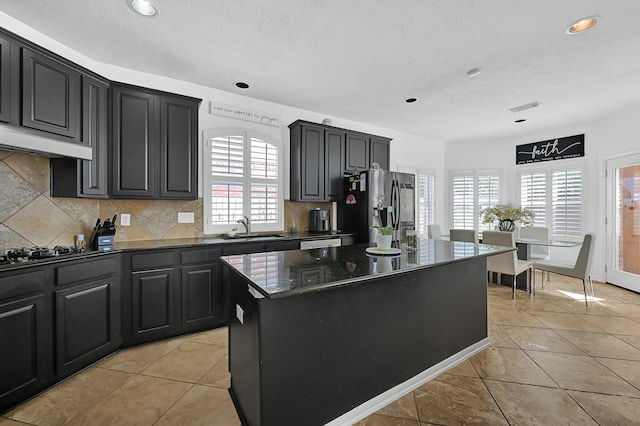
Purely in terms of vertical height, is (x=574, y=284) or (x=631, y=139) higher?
(x=631, y=139)

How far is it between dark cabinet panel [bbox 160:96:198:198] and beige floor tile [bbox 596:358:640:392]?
13.6ft

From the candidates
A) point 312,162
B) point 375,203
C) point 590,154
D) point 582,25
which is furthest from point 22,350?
point 590,154

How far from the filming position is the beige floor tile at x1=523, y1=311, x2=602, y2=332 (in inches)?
116

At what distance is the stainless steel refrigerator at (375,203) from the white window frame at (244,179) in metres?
1.03

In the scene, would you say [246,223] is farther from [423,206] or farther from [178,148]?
[423,206]

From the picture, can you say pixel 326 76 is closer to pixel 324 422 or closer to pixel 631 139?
pixel 324 422

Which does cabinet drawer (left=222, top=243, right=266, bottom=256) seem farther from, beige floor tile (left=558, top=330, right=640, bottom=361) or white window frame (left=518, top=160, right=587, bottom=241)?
white window frame (left=518, top=160, right=587, bottom=241)

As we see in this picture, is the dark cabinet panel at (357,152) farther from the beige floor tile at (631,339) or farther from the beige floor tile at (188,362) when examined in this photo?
the beige floor tile at (631,339)

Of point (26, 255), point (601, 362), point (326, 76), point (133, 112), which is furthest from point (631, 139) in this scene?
point (26, 255)

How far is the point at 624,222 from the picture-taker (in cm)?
431

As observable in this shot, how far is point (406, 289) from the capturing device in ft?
6.45

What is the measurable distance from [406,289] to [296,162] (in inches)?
100

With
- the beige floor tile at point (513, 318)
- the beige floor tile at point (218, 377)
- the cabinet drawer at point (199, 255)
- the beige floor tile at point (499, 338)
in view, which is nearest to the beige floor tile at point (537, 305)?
the beige floor tile at point (513, 318)

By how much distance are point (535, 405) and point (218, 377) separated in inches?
88.3
